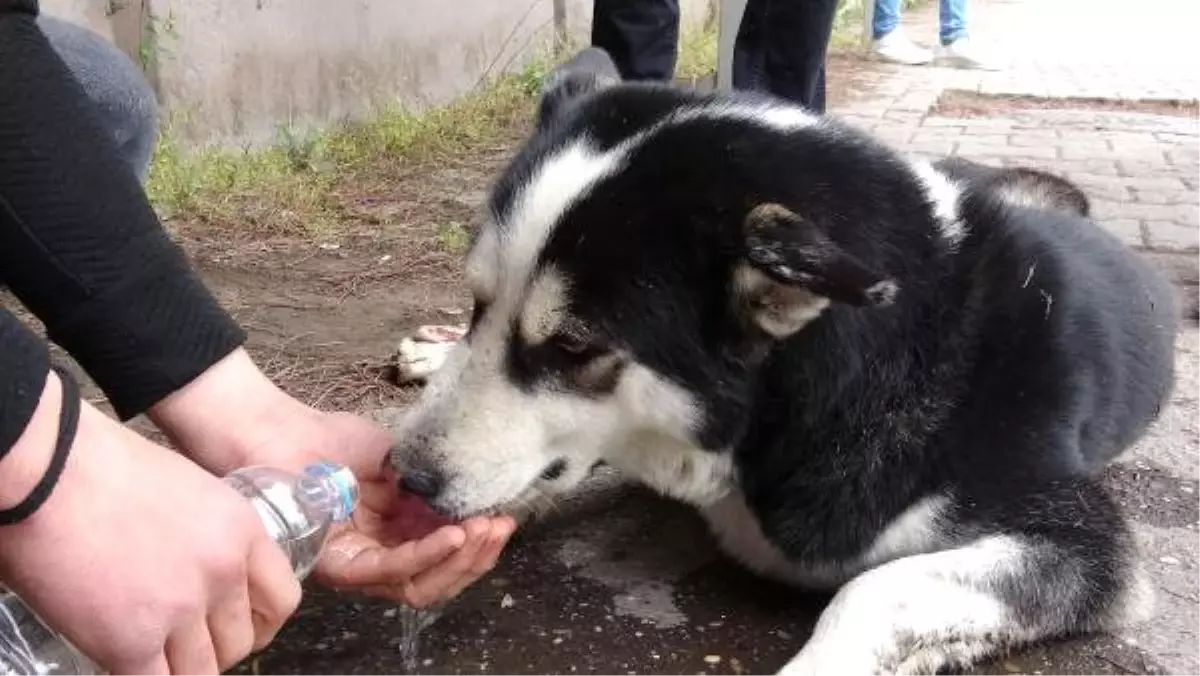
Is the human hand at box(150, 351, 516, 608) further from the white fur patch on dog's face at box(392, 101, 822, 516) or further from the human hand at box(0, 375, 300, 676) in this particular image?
the human hand at box(0, 375, 300, 676)

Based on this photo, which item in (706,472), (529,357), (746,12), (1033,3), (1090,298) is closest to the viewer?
(529,357)

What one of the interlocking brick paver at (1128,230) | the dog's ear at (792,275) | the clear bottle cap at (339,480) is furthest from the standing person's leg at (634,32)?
the clear bottle cap at (339,480)

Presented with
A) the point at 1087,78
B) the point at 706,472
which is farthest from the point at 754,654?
the point at 1087,78

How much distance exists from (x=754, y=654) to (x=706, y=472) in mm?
249

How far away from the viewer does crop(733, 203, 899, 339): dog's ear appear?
146 cm

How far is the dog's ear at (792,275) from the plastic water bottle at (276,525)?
532 millimetres

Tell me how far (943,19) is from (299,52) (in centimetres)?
628

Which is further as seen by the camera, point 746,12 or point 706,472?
point 746,12

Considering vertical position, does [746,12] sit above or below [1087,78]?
above

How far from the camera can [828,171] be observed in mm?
1707

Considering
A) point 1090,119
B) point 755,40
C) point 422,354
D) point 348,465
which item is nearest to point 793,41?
point 755,40

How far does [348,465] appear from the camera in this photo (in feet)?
5.45

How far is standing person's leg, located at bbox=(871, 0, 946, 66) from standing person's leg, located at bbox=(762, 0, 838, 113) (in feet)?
19.3

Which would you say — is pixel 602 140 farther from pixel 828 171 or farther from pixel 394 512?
pixel 394 512
